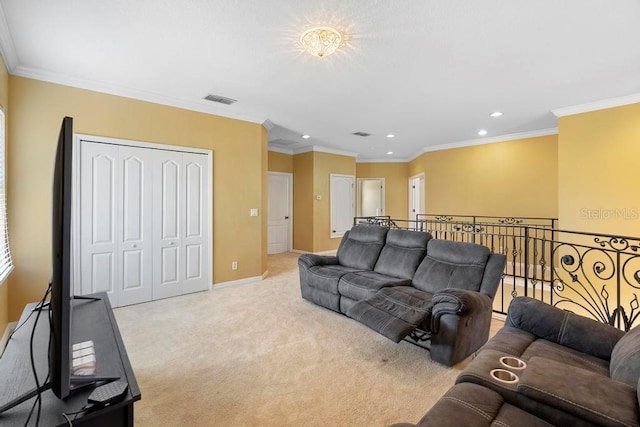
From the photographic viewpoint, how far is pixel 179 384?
226 centimetres

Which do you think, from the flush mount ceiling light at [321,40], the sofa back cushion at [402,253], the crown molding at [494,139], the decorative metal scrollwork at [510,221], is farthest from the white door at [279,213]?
the flush mount ceiling light at [321,40]

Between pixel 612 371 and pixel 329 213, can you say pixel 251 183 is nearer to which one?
pixel 329 213

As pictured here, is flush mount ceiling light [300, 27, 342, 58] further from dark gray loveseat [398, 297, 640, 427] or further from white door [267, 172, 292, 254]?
white door [267, 172, 292, 254]

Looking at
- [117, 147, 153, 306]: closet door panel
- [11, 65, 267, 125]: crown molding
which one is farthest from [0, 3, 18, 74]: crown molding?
[117, 147, 153, 306]: closet door panel

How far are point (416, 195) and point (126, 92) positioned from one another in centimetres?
729

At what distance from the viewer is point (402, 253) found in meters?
3.64

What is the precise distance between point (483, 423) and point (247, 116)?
15.5 feet

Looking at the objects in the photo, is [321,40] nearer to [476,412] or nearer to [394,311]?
[394,311]

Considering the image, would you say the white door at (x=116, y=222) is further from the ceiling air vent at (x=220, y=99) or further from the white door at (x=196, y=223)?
the ceiling air vent at (x=220, y=99)

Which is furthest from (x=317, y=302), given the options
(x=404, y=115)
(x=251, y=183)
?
(x=404, y=115)

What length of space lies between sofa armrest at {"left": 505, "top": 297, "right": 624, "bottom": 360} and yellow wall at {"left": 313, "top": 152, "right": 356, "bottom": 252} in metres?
5.66

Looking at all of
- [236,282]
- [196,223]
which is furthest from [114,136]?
[236,282]

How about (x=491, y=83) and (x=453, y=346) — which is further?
(x=491, y=83)

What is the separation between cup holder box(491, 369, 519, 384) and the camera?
1.40 meters
